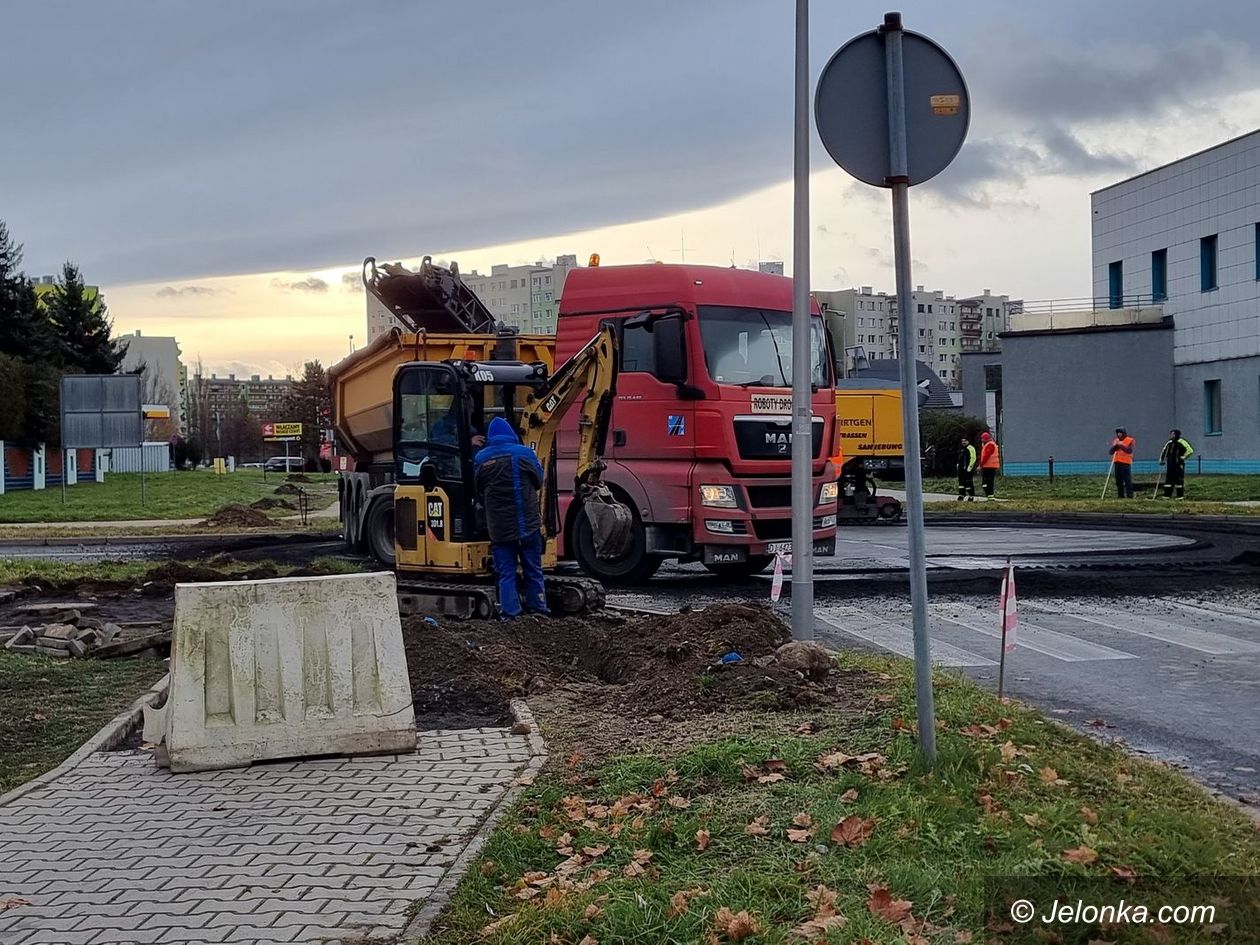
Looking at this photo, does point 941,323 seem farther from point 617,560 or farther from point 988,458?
point 617,560

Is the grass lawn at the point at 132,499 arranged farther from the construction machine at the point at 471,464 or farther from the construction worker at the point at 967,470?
the construction machine at the point at 471,464

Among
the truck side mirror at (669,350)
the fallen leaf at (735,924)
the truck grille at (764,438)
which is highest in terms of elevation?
the truck side mirror at (669,350)

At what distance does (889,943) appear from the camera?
12.9ft

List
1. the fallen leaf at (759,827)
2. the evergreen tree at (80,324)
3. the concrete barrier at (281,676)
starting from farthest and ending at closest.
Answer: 1. the evergreen tree at (80,324)
2. the concrete barrier at (281,676)
3. the fallen leaf at (759,827)

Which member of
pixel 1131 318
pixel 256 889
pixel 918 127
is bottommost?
pixel 256 889

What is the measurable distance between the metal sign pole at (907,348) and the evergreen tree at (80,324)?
68.4 m

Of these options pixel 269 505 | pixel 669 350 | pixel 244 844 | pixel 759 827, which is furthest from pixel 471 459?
pixel 269 505

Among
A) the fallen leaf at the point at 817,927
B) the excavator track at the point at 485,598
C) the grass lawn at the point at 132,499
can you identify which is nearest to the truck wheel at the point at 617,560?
the excavator track at the point at 485,598

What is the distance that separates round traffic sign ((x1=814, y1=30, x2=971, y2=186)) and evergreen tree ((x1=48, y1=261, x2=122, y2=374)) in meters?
68.3

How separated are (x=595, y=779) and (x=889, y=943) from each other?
8.26ft

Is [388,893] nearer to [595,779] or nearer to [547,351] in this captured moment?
[595,779]

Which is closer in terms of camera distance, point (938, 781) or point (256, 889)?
point (256, 889)

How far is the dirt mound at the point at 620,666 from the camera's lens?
7695 millimetres

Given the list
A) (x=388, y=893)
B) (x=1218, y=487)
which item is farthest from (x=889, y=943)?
(x=1218, y=487)
